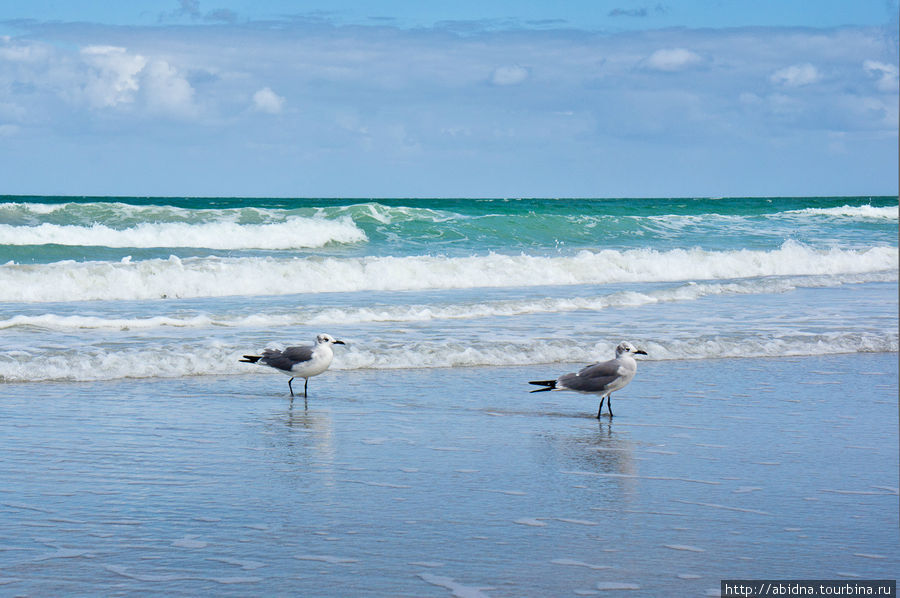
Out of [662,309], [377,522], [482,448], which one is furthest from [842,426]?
[662,309]

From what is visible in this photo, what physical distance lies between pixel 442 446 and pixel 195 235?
22.6 metres

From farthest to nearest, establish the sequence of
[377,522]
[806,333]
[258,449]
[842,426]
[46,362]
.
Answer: [806,333] < [46,362] < [842,426] < [258,449] < [377,522]

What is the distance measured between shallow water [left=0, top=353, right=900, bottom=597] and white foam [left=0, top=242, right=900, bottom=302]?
8.65m

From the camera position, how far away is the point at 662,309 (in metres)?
13.9

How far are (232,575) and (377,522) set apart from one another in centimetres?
86

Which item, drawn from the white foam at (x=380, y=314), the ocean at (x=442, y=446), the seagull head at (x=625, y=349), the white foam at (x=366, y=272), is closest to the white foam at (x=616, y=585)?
the ocean at (x=442, y=446)

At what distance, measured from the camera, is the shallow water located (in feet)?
12.4

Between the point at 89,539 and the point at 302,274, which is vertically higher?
the point at 302,274

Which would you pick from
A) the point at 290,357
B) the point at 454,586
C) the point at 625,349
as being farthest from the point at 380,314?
the point at 454,586

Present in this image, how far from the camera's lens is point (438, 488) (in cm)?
502

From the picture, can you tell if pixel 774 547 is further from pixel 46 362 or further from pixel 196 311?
pixel 196 311

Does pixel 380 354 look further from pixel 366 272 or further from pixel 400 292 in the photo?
pixel 366 272

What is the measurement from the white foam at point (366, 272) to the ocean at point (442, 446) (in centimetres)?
36

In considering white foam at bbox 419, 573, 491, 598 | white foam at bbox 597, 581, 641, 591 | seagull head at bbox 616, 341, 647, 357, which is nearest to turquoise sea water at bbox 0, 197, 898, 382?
seagull head at bbox 616, 341, 647, 357
